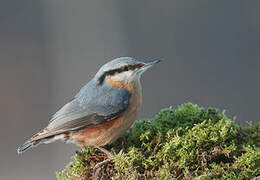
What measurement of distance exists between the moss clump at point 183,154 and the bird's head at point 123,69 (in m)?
0.58

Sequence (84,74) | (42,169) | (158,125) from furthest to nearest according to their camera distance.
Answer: (84,74) < (42,169) < (158,125)

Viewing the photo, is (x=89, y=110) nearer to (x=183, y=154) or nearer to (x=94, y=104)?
(x=94, y=104)

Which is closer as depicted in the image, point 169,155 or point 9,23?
point 169,155

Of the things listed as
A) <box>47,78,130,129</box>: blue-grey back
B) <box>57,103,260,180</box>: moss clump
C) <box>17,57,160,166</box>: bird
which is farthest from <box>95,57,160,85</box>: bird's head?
<box>57,103,260,180</box>: moss clump

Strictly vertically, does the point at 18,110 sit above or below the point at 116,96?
below

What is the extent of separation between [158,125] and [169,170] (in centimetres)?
66

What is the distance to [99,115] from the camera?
3.31m

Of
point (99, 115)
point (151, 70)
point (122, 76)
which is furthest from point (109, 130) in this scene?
point (151, 70)

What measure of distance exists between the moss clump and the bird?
7.8 inches

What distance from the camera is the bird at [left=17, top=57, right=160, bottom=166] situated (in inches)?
129

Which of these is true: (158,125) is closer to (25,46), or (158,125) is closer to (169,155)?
(169,155)

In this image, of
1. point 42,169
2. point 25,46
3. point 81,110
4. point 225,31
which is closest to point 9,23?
point 25,46

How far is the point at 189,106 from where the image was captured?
329 cm

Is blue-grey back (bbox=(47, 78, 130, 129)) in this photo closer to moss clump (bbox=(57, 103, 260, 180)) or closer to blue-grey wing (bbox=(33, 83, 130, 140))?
blue-grey wing (bbox=(33, 83, 130, 140))
